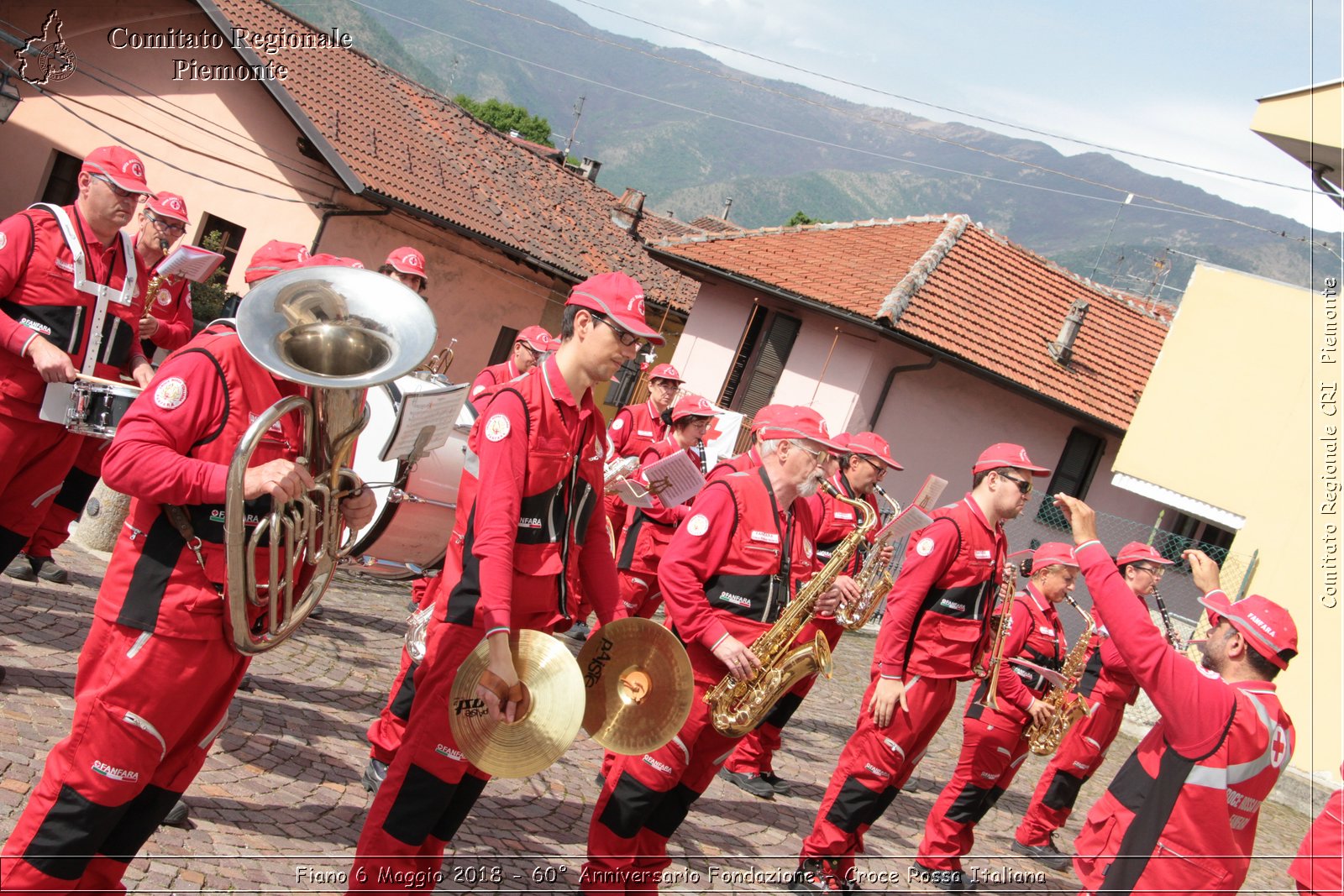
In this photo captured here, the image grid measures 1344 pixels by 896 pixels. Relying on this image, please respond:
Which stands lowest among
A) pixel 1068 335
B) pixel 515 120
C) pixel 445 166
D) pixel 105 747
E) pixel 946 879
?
pixel 946 879

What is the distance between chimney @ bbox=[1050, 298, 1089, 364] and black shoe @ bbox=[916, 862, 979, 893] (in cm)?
1699

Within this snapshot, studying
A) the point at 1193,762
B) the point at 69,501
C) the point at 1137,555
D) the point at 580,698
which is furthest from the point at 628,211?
the point at 580,698

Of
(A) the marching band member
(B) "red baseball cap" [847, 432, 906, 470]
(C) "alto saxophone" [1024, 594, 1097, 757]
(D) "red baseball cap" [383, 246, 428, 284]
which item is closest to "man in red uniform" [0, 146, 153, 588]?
(D) "red baseball cap" [383, 246, 428, 284]

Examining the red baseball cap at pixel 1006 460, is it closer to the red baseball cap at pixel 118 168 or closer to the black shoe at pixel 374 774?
the black shoe at pixel 374 774

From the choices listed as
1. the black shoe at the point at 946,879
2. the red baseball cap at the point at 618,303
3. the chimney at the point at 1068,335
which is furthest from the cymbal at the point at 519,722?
the chimney at the point at 1068,335

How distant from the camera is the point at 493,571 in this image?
377cm

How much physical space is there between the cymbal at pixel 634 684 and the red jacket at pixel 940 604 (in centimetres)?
192

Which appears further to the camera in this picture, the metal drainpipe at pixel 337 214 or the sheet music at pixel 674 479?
the metal drainpipe at pixel 337 214

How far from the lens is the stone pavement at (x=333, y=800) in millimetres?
4516

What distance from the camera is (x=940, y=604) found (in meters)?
5.95

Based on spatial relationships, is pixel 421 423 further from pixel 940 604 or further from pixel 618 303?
pixel 940 604

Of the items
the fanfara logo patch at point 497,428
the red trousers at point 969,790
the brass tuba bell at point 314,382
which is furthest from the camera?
the red trousers at point 969,790

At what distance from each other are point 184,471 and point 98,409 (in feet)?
6.74

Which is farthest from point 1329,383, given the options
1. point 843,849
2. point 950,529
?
point 843,849
